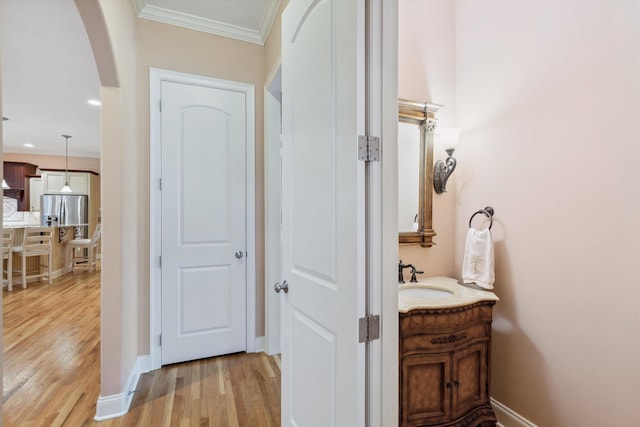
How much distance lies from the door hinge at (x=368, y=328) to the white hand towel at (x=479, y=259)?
1.11 metres

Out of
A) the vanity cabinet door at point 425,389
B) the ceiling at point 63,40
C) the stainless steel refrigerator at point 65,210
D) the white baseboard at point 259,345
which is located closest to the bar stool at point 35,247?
the ceiling at point 63,40

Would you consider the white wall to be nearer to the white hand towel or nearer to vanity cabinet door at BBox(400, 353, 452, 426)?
the white hand towel

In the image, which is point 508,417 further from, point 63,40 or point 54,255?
point 54,255

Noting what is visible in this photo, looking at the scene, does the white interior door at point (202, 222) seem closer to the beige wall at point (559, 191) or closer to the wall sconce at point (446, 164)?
the wall sconce at point (446, 164)

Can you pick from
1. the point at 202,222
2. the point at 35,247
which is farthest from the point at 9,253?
the point at 202,222

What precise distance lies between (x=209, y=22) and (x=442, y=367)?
2.98 m

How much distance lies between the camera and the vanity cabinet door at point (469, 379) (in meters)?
1.60

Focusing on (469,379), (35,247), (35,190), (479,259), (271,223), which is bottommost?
(469,379)

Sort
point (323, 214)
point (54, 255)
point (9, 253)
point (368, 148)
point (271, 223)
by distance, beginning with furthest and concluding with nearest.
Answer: point (54, 255) → point (9, 253) → point (271, 223) → point (323, 214) → point (368, 148)

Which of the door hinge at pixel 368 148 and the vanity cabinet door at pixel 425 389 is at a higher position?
the door hinge at pixel 368 148

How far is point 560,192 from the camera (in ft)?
5.30

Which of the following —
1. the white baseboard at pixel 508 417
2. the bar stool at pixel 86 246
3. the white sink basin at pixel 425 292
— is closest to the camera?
the white baseboard at pixel 508 417

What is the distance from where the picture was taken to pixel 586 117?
1509 mm

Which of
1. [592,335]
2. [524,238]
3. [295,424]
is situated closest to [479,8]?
[524,238]
